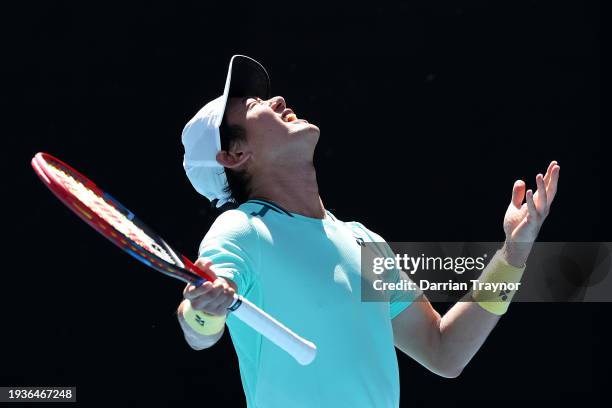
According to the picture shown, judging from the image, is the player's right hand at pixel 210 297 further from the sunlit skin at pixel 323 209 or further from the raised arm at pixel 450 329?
the raised arm at pixel 450 329

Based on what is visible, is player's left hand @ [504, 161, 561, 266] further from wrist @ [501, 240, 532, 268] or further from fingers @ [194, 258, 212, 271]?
fingers @ [194, 258, 212, 271]

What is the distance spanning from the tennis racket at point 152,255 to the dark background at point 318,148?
1.79 m

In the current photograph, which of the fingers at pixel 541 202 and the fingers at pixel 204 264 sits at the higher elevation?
the fingers at pixel 204 264

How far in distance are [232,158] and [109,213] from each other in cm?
51

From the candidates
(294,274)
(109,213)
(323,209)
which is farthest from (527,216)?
(109,213)

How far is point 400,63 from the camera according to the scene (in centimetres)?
469

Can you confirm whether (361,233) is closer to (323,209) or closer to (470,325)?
(323,209)

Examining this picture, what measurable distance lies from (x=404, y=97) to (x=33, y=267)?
163 centimetres

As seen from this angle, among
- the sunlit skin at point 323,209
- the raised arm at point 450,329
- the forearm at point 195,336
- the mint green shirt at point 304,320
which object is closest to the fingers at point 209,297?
the forearm at point 195,336

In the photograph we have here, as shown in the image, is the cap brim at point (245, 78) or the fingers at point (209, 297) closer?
the fingers at point (209, 297)

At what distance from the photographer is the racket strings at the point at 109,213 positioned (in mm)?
2461

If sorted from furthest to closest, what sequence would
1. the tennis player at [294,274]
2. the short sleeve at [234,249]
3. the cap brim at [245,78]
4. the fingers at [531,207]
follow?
1. the cap brim at [245,78]
2. the fingers at [531,207]
3. the tennis player at [294,274]
4. the short sleeve at [234,249]

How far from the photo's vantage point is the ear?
9.83 feet

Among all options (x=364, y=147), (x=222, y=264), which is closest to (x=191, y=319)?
(x=222, y=264)
